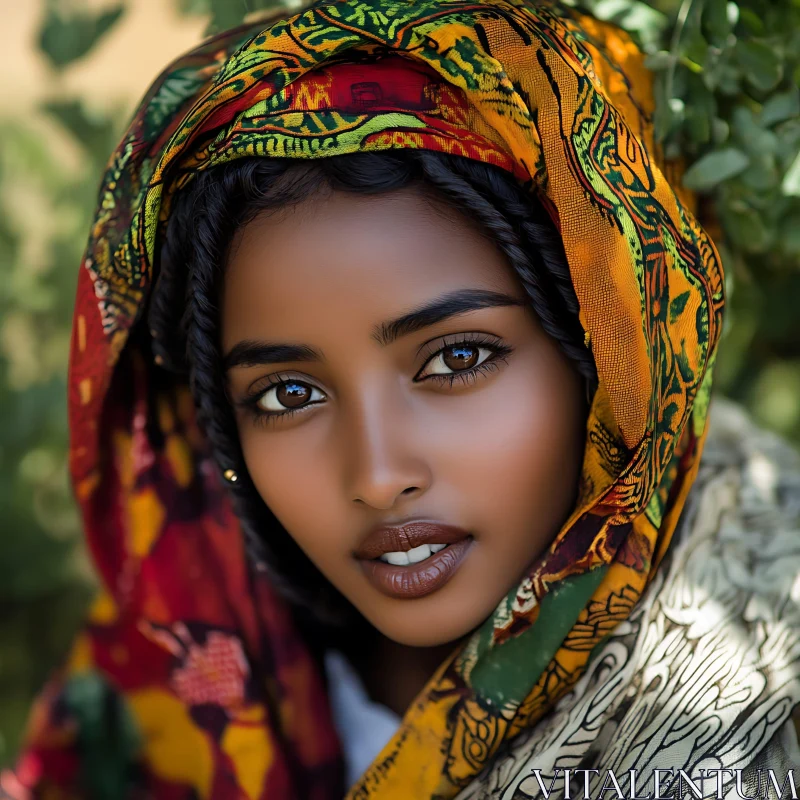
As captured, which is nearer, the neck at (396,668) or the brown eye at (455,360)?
the brown eye at (455,360)

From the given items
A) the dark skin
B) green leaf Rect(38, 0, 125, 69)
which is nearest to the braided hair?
the dark skin

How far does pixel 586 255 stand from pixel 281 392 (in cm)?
47

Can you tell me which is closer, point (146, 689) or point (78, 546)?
point (146, 689)

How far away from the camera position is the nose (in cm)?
111

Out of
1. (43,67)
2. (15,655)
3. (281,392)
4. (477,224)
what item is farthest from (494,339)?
(15,655)

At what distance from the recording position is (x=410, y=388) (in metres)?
1.15

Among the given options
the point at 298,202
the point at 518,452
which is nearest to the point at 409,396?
the point at 518,452

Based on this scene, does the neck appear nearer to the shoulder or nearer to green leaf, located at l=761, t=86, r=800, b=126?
the shoulder

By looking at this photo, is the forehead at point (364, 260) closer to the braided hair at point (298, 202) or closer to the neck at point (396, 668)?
the braided hair at point (298, 202)

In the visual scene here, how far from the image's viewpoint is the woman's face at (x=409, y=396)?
1.11m

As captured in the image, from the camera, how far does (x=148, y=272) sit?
4.21 feet

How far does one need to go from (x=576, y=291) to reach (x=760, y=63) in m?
0.53

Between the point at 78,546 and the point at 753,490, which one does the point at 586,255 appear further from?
the point at 78,546

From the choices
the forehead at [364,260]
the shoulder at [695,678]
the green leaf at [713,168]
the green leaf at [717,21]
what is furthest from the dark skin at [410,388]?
the green leaf at [717,21]
